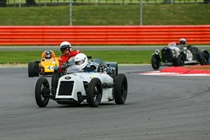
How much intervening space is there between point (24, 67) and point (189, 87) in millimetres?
10430

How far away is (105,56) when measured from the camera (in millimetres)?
32438

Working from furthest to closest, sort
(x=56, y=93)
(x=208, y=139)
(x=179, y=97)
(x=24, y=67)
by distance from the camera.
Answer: (x=24, y=67)
(x=179, y=97)
(x=56, y=93)
(x=208, y=139)

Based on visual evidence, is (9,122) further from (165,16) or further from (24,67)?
(165,16)

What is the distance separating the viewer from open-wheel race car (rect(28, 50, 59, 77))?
23047 millimetres

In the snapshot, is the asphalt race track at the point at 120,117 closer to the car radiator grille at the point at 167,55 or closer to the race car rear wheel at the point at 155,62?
the race car rear wheel at the point at 155,62

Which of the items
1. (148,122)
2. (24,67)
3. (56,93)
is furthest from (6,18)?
(148,122)

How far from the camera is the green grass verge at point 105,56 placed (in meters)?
30.5

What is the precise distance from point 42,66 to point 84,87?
32.6 ft

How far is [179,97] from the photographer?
52.7 ft

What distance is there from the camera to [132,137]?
31.5ft

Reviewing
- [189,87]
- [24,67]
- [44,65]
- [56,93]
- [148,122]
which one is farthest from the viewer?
[24,67]

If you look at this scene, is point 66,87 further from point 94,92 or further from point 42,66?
point 42,66

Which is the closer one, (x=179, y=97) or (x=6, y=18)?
(x=179, y=97)

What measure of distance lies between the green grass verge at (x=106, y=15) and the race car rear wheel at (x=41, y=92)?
26.8 m
